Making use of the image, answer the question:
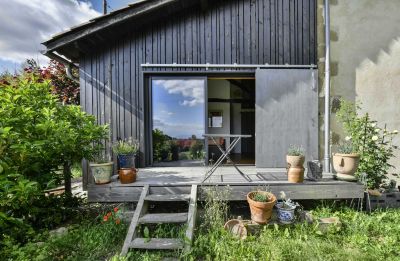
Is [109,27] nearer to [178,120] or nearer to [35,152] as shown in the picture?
[178,120]

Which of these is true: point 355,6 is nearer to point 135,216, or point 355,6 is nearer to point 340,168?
point 340,168

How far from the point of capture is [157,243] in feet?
8.21

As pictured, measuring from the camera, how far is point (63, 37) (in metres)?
3.90

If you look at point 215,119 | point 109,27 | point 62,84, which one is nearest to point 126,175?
point 109,27

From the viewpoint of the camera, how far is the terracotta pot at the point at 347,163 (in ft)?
10.9

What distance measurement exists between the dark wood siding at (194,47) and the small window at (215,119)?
3502 millimetres

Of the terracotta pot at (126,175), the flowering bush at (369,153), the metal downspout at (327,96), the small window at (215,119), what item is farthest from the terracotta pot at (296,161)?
the small window at (215,119)

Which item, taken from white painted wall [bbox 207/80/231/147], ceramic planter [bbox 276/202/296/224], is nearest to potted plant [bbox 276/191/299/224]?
ceramic planter [bbox 276/202/296/224]

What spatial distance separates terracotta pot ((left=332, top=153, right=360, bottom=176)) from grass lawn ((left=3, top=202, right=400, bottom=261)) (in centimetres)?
66

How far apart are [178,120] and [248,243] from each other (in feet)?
9.35

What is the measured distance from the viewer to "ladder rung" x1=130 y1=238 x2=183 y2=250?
2.46 metres

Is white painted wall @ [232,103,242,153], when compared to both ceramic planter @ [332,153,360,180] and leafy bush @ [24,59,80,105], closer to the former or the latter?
ceramic planter @ [332,153,360,180]

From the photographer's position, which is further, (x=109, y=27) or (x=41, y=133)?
(x=109, y=27)

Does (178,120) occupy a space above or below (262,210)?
above
